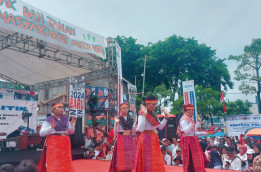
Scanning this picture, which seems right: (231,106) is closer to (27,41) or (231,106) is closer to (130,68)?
(130,68)

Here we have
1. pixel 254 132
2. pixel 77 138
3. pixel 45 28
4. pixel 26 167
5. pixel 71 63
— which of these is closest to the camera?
pixel 26 167

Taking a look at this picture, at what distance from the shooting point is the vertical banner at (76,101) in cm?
971

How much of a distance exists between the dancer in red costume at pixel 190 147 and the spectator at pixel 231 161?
178 cm

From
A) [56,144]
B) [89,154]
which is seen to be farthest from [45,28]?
[56,144]

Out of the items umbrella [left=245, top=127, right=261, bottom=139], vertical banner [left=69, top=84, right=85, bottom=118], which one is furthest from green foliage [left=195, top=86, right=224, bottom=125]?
umbrella [left=245, top=127, right=261, bottom=139]

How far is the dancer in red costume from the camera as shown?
4266mm

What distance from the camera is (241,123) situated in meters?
9.84

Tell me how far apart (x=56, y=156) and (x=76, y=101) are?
5.93 metres

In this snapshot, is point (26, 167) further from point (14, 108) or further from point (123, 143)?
point (14, 108)

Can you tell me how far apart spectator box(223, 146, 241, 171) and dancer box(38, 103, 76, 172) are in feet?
12.1

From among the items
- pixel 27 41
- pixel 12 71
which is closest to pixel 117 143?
pixel 27 41

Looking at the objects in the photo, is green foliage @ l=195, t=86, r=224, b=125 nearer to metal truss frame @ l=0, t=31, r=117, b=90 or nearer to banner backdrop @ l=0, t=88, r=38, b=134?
metal truss frame @ l=0, t=31, r=117, b=90

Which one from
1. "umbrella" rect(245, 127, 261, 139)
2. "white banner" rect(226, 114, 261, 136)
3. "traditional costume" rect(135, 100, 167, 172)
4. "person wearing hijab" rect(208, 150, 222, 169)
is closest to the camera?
"traditional costume" rect(135, 100, 167, 172)

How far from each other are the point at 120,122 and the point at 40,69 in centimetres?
818
